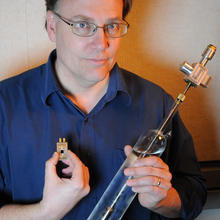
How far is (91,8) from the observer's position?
98 centimetres

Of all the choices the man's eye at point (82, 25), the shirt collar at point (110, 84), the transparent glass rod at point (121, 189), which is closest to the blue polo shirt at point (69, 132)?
the shirt collar at point (110, 84)

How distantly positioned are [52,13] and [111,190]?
2.16ft

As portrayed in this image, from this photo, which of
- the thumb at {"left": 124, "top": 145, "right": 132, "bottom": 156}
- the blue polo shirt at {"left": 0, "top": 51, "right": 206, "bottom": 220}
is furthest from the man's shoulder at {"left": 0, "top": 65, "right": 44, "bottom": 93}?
the thumb at {"left": 124, "top": 145, "right": 132, "bottom": 156}

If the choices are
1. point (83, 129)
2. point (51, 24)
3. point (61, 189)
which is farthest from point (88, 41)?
point (61, 189)

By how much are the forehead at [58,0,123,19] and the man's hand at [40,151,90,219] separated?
1.56 ft

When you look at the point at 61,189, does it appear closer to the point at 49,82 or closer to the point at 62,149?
the point at 62,149

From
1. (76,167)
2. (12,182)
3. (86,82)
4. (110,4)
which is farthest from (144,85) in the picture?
(12,182)

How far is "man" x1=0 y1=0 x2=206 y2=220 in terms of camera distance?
3.10ft

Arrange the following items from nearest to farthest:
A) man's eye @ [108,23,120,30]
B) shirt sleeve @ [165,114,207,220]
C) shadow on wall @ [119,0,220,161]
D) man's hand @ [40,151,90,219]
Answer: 1. man's hand @ [40,151,90,219]
2. man's eye @ [108,23,120,30]
3. shirt sleeve @ [165,114,207,220]
4. shadow on wall @ [119,0,220,161]

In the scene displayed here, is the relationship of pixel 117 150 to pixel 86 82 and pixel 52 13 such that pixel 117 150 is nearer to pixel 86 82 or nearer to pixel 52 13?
pixel 86 82

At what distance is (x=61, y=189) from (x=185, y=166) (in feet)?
1.86

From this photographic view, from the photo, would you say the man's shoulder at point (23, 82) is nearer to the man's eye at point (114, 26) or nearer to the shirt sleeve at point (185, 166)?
the man's eye at point (114, 26)

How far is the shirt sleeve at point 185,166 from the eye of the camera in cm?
119

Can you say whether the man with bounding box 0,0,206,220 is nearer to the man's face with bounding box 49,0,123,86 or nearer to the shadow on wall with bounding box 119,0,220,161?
the man's face with bounding box 49,0,123,86
